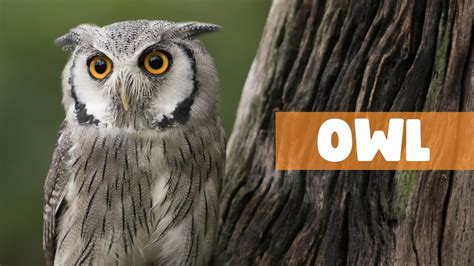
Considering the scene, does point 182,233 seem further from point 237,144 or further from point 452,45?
point 452,45

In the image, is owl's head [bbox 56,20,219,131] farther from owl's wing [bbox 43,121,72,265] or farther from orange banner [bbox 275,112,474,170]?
orange banner [bbox 275,112,474,170]

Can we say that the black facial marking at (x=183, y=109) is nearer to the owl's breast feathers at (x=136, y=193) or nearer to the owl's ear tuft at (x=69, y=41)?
the owl's breast feathers at (x=136, y=193)

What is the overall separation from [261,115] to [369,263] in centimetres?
90

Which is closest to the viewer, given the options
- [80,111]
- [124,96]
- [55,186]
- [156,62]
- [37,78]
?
[124,96]

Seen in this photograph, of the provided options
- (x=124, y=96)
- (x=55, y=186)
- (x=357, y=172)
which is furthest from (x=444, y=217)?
(x=55, y=186)

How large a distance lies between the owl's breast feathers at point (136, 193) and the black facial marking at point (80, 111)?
0.12 feet

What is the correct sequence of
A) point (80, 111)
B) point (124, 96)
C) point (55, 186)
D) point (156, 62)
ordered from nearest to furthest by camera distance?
point (124, 96) < point (156, 62) < point (80, 111) < point (55, 186)

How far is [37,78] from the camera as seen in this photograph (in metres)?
4.75

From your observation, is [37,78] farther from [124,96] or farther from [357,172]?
[357,172]

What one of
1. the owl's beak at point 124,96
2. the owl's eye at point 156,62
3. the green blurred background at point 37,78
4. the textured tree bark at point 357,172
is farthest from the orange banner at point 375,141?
the green blurred background at point 37,78

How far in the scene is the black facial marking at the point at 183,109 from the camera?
299 cm

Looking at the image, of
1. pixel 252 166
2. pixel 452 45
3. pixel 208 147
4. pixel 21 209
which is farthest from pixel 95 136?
pixel 21 209

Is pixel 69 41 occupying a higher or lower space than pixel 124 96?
higher

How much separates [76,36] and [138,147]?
20.5 inches
